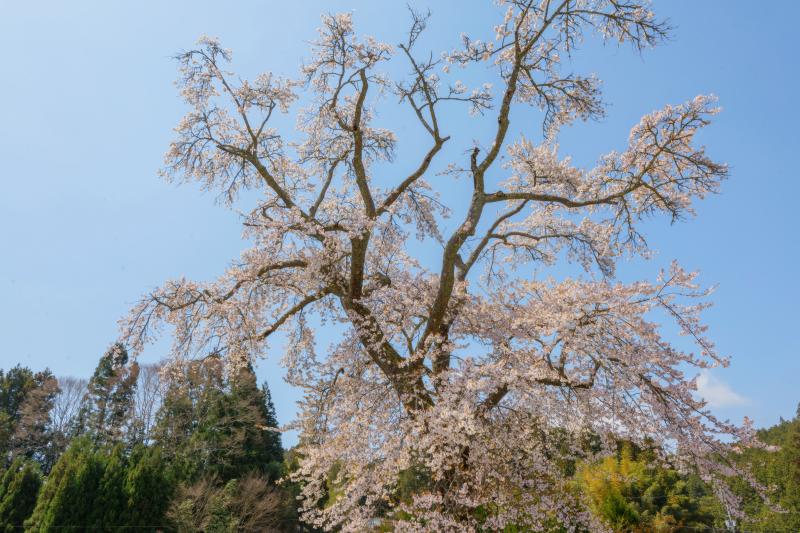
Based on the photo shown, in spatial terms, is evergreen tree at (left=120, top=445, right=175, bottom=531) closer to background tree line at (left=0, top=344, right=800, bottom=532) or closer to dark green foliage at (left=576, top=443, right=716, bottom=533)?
background tree line at (left=0, top=344, right=800, bottom=532)

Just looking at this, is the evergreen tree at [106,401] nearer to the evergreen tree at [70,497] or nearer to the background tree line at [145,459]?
the background tree line at [145,459]

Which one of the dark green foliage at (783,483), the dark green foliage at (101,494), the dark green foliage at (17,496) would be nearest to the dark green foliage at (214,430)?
the dark green foliage at (101,494)

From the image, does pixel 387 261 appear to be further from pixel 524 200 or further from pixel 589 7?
pixel 589 7

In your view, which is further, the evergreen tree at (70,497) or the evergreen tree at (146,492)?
the evergreen tree at (146,492)

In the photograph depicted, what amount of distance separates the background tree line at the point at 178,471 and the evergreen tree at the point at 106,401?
0.17 feet

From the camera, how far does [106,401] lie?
24.9 m

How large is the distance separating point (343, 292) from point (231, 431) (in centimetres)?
1566

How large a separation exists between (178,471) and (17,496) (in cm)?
497

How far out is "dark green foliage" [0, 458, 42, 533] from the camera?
Result: 55.4 ft

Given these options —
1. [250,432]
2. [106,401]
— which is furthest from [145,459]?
[106,401]

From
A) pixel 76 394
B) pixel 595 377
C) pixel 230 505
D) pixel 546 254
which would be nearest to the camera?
pixel 595 377

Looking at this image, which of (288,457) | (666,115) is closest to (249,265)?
(666,115)

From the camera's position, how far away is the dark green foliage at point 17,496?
1688 cm

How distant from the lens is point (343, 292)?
7.56 metres
